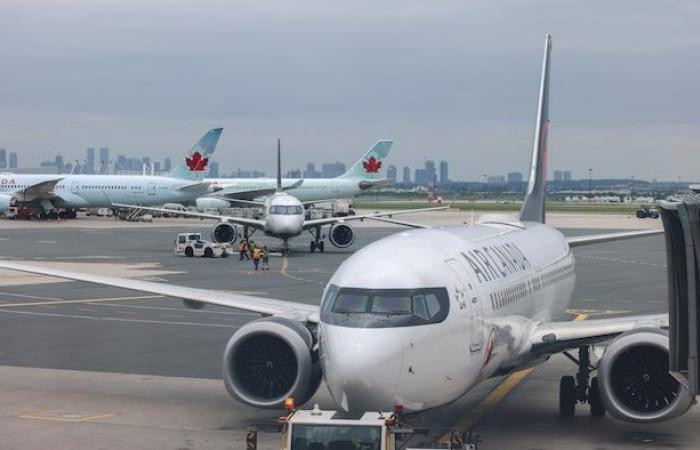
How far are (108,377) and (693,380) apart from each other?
66.6 ft

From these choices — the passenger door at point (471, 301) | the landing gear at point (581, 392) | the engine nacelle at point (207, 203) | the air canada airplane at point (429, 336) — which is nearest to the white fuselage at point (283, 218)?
the air canada airplane at point (429, 336)

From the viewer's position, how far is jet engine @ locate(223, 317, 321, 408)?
81.9 ft

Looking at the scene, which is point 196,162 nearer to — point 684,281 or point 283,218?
point 283,218

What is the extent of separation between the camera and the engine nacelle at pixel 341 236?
9362 centimetres

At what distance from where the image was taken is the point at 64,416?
91.9ft

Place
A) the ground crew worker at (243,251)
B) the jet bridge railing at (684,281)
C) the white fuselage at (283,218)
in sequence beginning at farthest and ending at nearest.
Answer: the white fuselage at (283,218)
the ground crew worker at (243,251)
the jet bridge railing at (684,281)

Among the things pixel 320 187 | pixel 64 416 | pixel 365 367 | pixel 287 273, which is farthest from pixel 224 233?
pixel 320 187

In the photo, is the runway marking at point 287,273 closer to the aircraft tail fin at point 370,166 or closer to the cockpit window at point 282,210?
the cockpit window at point 282,210

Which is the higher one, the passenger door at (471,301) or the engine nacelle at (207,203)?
the passenger door at (471,301)

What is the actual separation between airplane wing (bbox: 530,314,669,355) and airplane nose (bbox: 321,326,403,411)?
697 cm

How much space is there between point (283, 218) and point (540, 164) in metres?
44.4

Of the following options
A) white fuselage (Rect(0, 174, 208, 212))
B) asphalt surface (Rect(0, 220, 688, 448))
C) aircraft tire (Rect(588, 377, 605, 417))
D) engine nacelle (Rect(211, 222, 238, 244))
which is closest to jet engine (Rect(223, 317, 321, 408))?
asphalt surface (Rect(0, 220, 688, 448))

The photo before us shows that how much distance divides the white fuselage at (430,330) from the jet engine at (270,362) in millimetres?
2310

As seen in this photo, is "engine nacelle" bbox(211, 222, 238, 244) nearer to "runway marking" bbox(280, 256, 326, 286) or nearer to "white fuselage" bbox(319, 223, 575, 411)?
"runway marking" bbox(280, 256, 326, 286)
